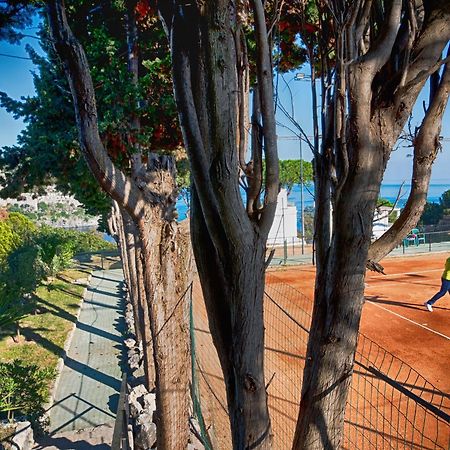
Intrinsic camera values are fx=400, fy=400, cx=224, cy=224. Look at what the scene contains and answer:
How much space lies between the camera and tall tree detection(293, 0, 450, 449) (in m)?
1.65

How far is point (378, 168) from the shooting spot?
65.9 inches

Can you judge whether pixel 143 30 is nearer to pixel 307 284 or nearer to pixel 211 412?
pixel 211 412

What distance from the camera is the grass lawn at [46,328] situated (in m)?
8.59

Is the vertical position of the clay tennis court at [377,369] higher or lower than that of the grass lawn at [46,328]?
higher

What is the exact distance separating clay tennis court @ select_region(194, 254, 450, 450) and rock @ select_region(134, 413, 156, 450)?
70 centimetres

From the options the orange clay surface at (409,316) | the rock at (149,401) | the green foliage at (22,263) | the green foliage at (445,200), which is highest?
the green foliage at (445,200)

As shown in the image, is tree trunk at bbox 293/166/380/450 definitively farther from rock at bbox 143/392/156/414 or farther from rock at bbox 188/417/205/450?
rock at bbox 143/392/156/414

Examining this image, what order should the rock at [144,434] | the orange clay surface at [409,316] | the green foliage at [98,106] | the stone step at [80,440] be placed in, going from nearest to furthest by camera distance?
the rock at [144,434] → the green foliage at [98,106] → the stone step at [80,440] → the orange clay surface at [409,316]

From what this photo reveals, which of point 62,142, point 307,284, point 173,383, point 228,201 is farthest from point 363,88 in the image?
point 307,284

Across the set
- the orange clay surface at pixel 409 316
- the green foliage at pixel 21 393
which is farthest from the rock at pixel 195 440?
the orange clay surface at pixel 409 316

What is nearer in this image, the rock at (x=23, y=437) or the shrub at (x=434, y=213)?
the rock at (x=23, y=437)

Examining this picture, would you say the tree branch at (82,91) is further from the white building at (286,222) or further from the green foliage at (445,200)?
the green foliage at (445,200)

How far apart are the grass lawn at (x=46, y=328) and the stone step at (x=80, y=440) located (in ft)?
8.68

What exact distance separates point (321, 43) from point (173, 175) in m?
2.07
